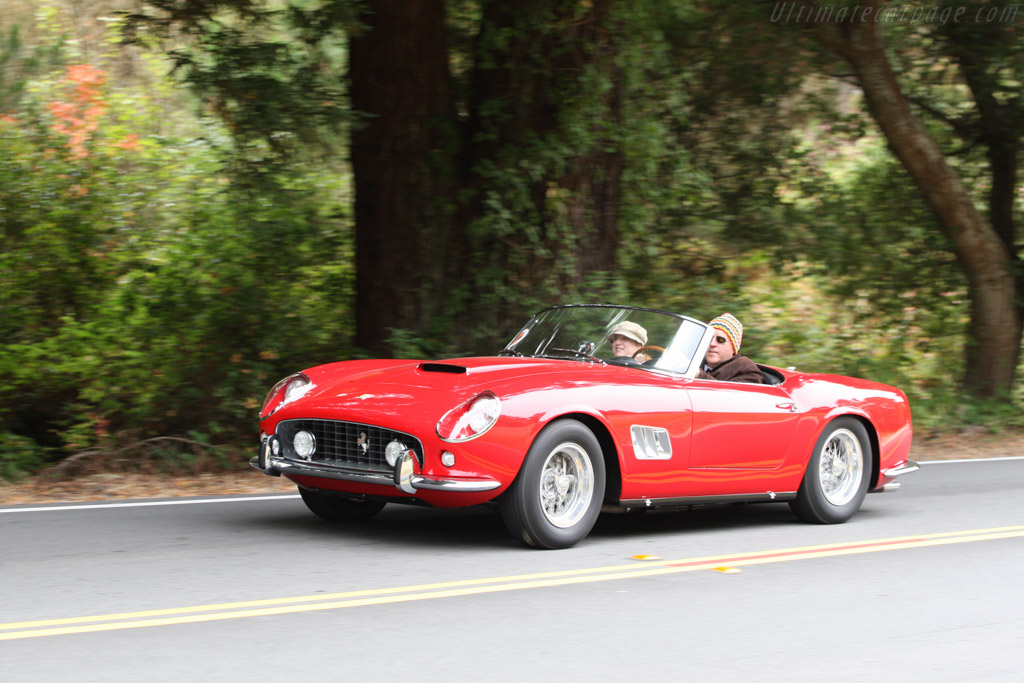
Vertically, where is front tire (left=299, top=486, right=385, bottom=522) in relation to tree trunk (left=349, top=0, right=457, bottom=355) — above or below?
below

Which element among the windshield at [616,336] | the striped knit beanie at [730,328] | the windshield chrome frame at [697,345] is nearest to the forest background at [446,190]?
the striped knit beanie at [730,328]

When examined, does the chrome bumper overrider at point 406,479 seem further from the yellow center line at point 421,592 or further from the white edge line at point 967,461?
the white edge line at point 967,461

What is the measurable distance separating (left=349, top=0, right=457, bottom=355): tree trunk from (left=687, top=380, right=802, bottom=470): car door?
504cm

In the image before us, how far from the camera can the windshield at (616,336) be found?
7.74 m

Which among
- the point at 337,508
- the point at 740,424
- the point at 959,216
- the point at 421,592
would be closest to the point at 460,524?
the point at 337,508

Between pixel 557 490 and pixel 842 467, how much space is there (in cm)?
281

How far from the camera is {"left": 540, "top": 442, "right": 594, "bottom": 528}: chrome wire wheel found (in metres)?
6.79

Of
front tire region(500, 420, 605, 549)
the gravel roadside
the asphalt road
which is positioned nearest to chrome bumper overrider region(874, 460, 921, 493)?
the asphalt road

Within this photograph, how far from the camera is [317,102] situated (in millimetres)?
11688

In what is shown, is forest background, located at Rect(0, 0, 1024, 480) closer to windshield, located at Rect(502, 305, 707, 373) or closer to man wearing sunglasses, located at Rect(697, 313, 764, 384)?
Answer: man wearing sunglasses, located at Rect(697, 313, 764, 384)

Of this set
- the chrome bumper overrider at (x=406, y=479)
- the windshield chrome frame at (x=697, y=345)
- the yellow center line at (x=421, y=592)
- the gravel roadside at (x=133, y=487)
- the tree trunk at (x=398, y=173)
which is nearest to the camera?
the yellow center line at (x=421, y=592)

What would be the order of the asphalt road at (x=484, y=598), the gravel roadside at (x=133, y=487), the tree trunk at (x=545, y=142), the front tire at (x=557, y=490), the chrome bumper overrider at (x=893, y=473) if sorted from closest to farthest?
the asphalt road at (x=484, y=598) < the front tire at (x=557, y=490) < the chrome bumper overrider at (x=893, y=473) < the gravel roadside at (x=133, y=487) < the tree trunk at (x=545, y=142)

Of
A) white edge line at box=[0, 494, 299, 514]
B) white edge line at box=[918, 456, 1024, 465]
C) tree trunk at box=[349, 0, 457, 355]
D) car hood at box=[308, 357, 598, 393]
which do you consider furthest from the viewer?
white edge line at box=[918, 456, 1024, 465]

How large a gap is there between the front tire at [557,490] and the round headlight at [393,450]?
0.64 metres
